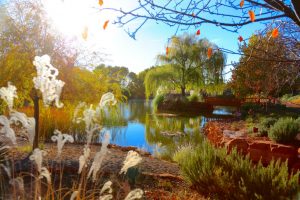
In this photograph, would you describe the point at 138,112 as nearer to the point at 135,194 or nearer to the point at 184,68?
the point at 184,68

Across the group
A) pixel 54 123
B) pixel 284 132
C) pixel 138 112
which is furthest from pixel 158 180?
pixel 138 112

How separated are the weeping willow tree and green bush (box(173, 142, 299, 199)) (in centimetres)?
2334

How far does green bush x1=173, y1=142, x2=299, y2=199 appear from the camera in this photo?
11.8ft

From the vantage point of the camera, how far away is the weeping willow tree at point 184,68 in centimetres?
2797

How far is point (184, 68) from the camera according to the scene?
2867cm

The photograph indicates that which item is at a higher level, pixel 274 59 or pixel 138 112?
pixel 274 59

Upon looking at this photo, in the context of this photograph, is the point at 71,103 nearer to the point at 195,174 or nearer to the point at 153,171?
the point at 153,171

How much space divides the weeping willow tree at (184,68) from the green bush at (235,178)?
23.3 metres

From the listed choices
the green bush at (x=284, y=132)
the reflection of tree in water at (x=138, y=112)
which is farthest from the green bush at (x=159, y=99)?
the green bush at (x=284, y=132)

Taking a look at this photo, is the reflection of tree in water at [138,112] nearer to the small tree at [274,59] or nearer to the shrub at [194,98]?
the shrub at [194,98]

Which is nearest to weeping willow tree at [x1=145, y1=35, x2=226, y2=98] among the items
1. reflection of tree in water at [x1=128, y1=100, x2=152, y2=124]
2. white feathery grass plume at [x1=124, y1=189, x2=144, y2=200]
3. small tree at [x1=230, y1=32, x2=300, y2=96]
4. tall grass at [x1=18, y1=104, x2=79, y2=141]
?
reflection of tree in water at [x1=128, y1=100, x2=152, y2=124]

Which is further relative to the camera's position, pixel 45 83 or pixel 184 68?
pixel 184 68

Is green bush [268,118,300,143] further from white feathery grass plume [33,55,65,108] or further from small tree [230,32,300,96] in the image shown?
white feathery grass plume [33,55,65,108]

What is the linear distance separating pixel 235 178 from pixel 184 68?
82.0 ft
